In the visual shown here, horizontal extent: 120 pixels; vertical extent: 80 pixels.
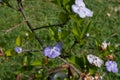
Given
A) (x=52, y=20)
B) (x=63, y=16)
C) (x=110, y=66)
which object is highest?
(x=63, y=16)

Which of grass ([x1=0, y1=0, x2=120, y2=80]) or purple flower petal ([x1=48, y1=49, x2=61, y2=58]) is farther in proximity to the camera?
grass ([x1=0, y1=0, x2=120, y2=80])

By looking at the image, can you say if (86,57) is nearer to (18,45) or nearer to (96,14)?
(18,45)

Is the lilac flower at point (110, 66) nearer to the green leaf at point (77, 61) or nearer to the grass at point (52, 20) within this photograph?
the green leaf at point (77, 61)

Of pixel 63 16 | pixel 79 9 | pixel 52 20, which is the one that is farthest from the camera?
pixel 52 20

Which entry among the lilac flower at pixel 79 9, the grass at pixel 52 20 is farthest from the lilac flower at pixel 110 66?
the grass at pixel 52 20

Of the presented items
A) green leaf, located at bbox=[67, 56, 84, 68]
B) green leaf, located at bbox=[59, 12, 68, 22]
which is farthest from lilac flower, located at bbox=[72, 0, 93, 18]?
green leaf, located at bbox=[67, 56, 84, 68]

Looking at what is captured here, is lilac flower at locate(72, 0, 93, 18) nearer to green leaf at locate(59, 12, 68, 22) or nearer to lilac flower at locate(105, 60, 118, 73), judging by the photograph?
green leaf at locate(59, 12, 68, 22)

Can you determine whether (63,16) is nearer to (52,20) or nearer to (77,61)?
(77,61)

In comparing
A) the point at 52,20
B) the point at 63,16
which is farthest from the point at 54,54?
the point at 52,20
